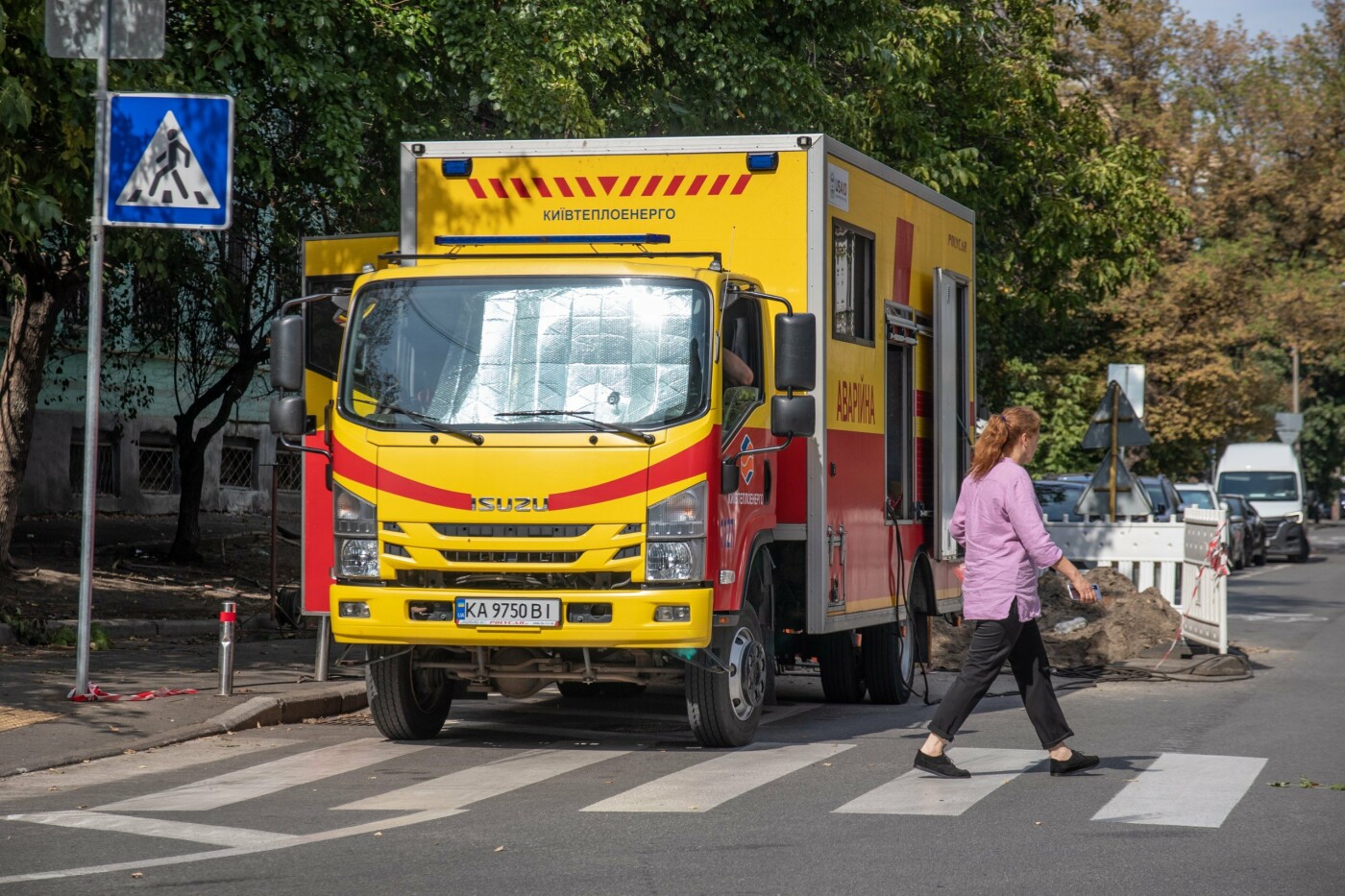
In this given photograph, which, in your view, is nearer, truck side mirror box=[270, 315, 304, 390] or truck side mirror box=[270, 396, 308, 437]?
truck side mirror box=[270, 315, 304, 390]

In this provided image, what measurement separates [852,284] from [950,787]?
3.67 meters

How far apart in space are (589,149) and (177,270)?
957 cm

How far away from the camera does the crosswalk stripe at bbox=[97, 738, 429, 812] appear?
8203 millimetres

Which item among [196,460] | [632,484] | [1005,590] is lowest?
[1005,590]

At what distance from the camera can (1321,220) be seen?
188 feet

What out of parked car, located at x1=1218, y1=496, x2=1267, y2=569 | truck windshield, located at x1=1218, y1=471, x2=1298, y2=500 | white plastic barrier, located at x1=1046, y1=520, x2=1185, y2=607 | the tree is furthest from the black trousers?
truck windshield, located at x1=1218, y1=471, x2=1298, y2=500

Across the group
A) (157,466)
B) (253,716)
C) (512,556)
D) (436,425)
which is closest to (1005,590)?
(512,556)

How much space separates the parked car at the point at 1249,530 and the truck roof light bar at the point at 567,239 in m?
28.7

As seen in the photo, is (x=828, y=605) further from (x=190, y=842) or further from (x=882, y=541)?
(x=190, y=842)

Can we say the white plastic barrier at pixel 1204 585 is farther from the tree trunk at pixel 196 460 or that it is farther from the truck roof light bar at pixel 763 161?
the tree trunk at pixel 196 460

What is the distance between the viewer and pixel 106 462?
27.4 meters

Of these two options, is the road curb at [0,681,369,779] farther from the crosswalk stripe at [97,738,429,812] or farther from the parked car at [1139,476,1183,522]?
the parked car at [1139,476,1183,522]

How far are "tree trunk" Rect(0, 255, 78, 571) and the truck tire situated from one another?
27.6ft

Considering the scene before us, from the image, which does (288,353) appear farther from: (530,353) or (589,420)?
(589,420)
